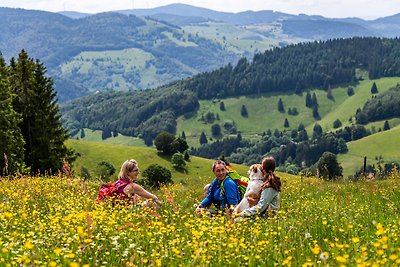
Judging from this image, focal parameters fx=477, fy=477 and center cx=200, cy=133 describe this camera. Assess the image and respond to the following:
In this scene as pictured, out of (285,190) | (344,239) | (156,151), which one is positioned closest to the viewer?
(344,239)

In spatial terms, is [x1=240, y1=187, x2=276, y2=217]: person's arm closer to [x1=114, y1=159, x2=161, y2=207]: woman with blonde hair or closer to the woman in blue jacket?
the woman in blue jacket

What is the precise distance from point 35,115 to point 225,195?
43668 millimetres

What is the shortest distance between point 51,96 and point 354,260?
51130 millimetres

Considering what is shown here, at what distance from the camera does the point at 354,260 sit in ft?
15.0

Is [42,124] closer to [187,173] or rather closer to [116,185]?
[116,185]

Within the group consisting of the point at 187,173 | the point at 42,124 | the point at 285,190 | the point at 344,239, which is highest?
the point at 344,239

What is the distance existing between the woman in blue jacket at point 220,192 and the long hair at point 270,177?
1380mm

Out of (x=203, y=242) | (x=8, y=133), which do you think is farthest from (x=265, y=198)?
(x=8, y=133)

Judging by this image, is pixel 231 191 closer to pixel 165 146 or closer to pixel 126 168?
pixel 126 168

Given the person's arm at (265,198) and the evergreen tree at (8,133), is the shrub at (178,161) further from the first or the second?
the person's arm at (265,198)

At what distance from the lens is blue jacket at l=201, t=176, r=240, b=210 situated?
37.1 feet

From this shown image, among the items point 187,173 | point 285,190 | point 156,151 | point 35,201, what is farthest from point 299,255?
point 156,151

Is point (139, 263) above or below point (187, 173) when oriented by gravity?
above

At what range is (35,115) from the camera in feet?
167
